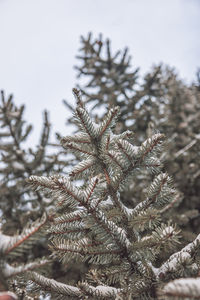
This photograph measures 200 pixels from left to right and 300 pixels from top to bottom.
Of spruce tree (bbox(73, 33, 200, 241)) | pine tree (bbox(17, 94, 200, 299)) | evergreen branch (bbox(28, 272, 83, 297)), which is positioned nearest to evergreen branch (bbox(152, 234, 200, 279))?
pine tree (bbox(17, 94, 200, 299))

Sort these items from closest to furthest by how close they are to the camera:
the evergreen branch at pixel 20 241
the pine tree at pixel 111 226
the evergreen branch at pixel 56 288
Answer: the evergreen branch at pixel 20 241
the pine tree at pixel 111 226
the evergreen branch at pixel 56 288

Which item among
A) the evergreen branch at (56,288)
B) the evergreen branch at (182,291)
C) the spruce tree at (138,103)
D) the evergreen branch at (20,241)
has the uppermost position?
the spruce tree at (138,103)

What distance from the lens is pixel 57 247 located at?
5.33ft

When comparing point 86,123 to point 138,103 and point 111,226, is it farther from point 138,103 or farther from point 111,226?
point 138,103

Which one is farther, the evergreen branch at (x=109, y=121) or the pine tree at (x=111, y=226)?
the evergreen branch at (x=109, y=121)

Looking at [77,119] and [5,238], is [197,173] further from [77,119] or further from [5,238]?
[5,238]

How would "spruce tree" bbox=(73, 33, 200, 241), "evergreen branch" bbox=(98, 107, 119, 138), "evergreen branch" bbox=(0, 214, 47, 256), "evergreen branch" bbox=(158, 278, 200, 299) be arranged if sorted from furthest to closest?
"spruce tree" bbox=(73, 33, 200, 241)
"evergreen branch" bbox=(98, 107, 119, 138)
"evergreen branch" bbox=(0, 214, 47, 256)
"evergreen branch" bbox=(158, 278, 200, 299)

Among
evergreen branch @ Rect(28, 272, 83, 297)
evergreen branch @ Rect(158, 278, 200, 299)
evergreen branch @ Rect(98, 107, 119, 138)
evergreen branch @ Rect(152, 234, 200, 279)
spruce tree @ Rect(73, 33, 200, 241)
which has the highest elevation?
spruce tree @ Rect(73, 33, 200, 241)

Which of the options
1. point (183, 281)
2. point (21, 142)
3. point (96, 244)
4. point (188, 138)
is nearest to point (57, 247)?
point (96, 244)

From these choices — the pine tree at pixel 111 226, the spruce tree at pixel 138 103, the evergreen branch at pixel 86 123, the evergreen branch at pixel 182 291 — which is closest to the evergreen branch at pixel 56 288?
the pine tree at pixel 111 226

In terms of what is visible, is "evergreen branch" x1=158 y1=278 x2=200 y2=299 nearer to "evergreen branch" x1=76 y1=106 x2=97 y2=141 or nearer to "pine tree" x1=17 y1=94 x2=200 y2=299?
"pine tree" x1=17 y1=94 x2=200 y2=299

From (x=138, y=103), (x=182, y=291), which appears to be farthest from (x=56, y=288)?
(x=138, y=103)

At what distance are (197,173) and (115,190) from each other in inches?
249

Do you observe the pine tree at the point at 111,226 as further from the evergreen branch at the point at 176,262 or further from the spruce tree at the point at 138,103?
the spruce tree at the point at 138,103
